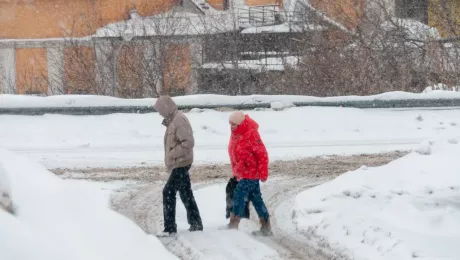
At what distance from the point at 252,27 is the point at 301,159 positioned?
1698 centimetres

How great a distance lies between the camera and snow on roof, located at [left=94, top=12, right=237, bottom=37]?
2912cm

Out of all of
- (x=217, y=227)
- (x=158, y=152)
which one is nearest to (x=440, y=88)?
(x=158, y=152)

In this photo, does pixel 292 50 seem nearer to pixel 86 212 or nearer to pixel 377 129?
pixel 377 129

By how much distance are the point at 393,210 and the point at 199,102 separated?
399 inches

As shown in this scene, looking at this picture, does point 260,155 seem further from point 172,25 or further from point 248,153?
point 172,25

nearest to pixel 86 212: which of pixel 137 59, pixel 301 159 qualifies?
pixel 301 159

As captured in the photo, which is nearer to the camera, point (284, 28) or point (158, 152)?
point (158, 152)

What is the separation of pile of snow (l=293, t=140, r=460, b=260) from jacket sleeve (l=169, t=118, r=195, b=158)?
5.48ft

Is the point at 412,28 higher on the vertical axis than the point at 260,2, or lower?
lower

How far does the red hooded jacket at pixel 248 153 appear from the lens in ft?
33.1

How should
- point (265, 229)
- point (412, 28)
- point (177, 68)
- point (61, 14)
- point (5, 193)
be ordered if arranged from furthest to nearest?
point (61, 14)
point (412, 28)
point (177, 68)
point (265, 229)
point (5, 193)

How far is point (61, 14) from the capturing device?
123ft

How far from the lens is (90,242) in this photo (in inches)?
253

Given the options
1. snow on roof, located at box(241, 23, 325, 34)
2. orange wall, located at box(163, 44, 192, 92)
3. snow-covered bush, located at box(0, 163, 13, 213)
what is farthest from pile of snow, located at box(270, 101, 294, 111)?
snow-covered bush, located at box(0, 163, 13, 213)
